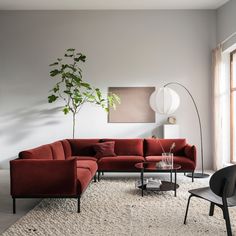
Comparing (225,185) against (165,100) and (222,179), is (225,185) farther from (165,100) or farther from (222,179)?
(165,100)

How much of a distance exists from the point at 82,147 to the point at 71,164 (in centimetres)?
245

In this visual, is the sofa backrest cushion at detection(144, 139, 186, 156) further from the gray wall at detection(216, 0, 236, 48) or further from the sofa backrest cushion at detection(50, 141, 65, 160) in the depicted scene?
the gray wall at detection(216, 0, 236, 48)

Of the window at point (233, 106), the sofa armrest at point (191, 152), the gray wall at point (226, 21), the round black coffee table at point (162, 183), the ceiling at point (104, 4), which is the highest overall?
the ceiling at point (104, 4)

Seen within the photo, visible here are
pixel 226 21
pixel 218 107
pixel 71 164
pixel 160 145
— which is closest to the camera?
pixel 71 164

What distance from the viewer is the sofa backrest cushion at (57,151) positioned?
506 centimetres

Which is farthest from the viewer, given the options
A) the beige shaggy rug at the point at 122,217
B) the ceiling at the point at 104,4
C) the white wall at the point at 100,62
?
the white wall at the point at 100,62

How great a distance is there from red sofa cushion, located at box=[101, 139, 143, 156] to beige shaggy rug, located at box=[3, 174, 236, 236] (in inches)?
56.7

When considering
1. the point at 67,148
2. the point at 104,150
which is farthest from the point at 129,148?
the point at 67,148

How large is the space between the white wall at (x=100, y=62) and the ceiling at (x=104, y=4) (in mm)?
173

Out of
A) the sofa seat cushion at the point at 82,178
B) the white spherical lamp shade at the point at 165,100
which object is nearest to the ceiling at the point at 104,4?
the white spherical lamp shade at the point at 165,100

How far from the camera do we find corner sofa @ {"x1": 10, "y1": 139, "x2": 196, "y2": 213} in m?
3.75

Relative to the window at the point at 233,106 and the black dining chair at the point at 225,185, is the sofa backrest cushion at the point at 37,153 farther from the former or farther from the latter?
the window at the point at 233,106

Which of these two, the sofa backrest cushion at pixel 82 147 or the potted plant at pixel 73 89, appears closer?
the sofa backrest cushion at pixel 82 147

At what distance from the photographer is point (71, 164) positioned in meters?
3.74
